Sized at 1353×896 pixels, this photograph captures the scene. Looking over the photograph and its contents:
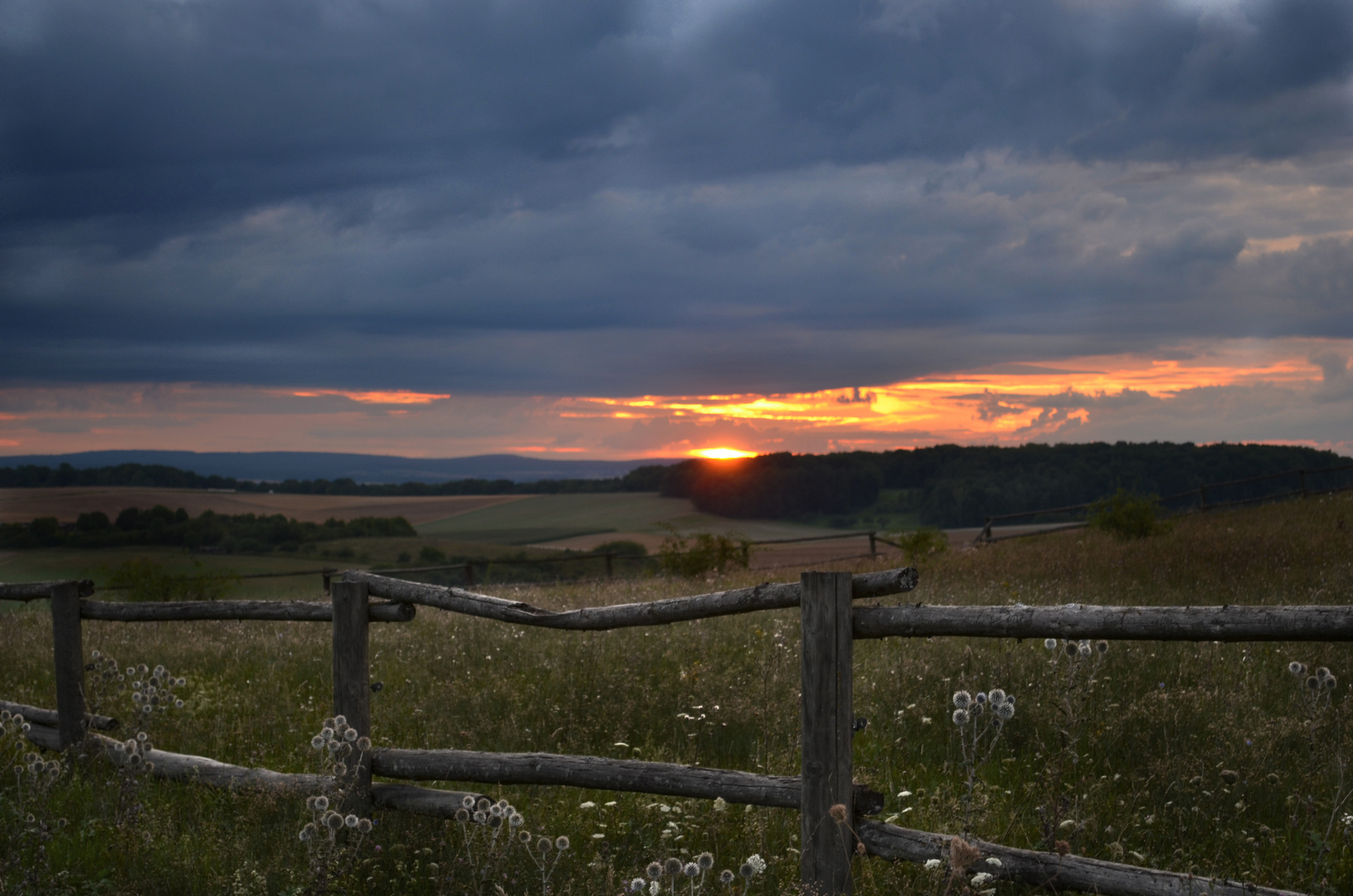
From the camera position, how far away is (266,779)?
18.1 feet

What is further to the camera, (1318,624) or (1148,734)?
(1148,734)

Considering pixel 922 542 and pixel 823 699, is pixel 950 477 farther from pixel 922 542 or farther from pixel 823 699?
pixel 823 699

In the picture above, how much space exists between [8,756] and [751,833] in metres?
6.00

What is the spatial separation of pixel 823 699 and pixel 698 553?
17.9m

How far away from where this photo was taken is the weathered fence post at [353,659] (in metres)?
5.18

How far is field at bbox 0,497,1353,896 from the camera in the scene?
446 cm

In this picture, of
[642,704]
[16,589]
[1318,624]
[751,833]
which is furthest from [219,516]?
[1318,624]

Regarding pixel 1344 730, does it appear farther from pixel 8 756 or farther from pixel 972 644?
pixel 8 756

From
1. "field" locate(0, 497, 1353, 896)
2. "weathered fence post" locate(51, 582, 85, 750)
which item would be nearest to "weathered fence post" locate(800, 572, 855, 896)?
"field" locate(0, 497, 1353, 896)

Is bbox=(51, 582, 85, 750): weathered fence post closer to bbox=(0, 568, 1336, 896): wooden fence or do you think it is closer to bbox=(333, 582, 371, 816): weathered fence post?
bbox=(0, 568, 1336, 896): wooden fence

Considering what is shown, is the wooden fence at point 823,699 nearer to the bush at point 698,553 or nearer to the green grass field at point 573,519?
the bush at point 698,553

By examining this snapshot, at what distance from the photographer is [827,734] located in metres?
3.83

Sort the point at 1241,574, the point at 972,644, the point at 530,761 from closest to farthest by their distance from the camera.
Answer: the point at 530,761 < the point at 972,644 < the point at 1241,574

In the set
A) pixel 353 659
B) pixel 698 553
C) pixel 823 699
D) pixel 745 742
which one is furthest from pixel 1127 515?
pixel 353 659
